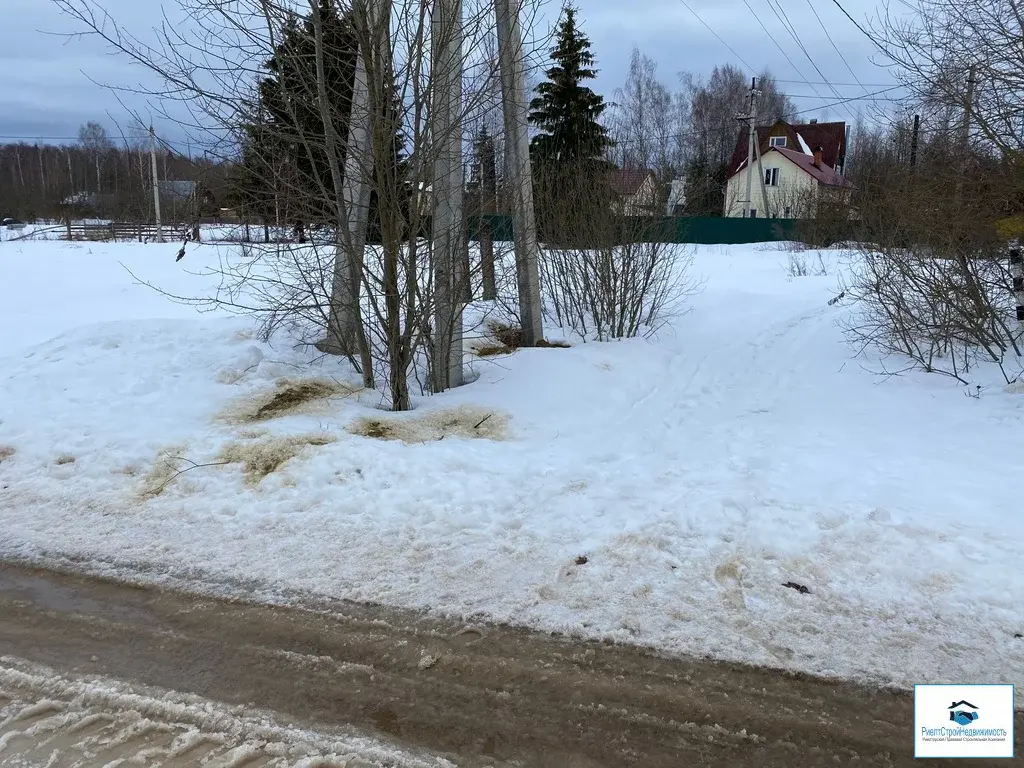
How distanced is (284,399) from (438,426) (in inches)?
66.3

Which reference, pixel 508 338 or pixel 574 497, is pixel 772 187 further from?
pixel 574 497

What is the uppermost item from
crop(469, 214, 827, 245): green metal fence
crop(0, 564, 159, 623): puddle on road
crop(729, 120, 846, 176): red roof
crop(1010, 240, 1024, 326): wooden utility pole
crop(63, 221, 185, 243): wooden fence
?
crop(729, 120, 846, 176): red roof

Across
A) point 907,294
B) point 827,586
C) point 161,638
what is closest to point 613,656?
point 827,586

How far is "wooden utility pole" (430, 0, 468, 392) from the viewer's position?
5.95 m

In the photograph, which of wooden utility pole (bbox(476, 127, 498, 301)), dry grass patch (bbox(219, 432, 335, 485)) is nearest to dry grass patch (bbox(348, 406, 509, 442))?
A: dry grass patch (bbox(219, 432, 335, 485))

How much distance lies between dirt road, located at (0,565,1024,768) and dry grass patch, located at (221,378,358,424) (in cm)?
284

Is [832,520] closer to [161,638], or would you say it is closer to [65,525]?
[161,638]

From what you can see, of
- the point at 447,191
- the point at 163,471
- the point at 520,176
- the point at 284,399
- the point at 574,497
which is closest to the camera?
the point at 574,497

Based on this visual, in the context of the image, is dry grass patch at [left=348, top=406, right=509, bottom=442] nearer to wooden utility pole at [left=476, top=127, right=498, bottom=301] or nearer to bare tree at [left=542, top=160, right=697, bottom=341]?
wooden utility pole at [left=476, top=127, right=498, bottom=301]

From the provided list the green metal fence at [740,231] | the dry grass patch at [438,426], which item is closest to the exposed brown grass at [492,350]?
the dry grass patch at [438,426]

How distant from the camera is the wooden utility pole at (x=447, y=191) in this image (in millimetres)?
5949

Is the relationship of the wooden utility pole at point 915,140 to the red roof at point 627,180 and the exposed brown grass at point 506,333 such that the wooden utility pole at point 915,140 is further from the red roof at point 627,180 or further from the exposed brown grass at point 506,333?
the exposed brown grass at point 506,333

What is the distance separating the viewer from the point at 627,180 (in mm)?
10477

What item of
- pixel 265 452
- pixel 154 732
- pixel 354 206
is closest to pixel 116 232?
pixel 354 206
